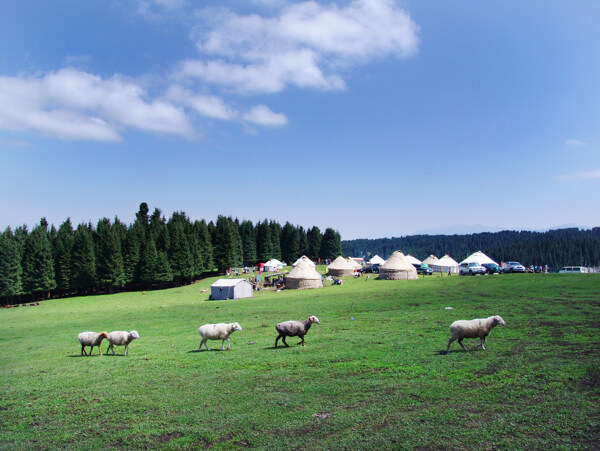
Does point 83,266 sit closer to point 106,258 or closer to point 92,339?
point 106,258

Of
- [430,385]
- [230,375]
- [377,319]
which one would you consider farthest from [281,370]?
[377,319]

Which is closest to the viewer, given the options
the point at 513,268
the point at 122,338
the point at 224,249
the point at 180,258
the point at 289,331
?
the point at 289,331

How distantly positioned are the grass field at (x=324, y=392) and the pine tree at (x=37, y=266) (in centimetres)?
5832

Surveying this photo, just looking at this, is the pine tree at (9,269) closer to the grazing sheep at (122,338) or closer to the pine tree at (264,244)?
the grazing sheep at (122,338)

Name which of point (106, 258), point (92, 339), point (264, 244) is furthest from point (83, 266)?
point (92, 339)

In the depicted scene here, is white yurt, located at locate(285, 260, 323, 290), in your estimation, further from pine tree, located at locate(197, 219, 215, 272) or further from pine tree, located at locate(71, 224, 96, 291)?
pine tree, located at locate(71, 224, 96, 291)

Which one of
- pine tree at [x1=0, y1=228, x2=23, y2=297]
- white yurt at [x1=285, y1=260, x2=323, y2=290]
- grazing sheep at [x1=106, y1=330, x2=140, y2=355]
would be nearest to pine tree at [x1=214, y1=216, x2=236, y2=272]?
white yurt at [x1=285, y1=260, x2=323, y2=290]

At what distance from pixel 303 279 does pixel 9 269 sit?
53.6 m

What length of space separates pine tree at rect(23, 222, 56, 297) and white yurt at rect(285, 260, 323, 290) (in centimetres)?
4732

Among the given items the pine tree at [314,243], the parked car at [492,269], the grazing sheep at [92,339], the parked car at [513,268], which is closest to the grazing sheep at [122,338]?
the grazing sheep at [92,339]

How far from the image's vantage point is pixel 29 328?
34.9 m

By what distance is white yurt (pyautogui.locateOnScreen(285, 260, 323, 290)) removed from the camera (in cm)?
6519

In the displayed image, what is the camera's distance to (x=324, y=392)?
1171 centimetres

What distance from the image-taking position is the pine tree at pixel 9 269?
6669cm
